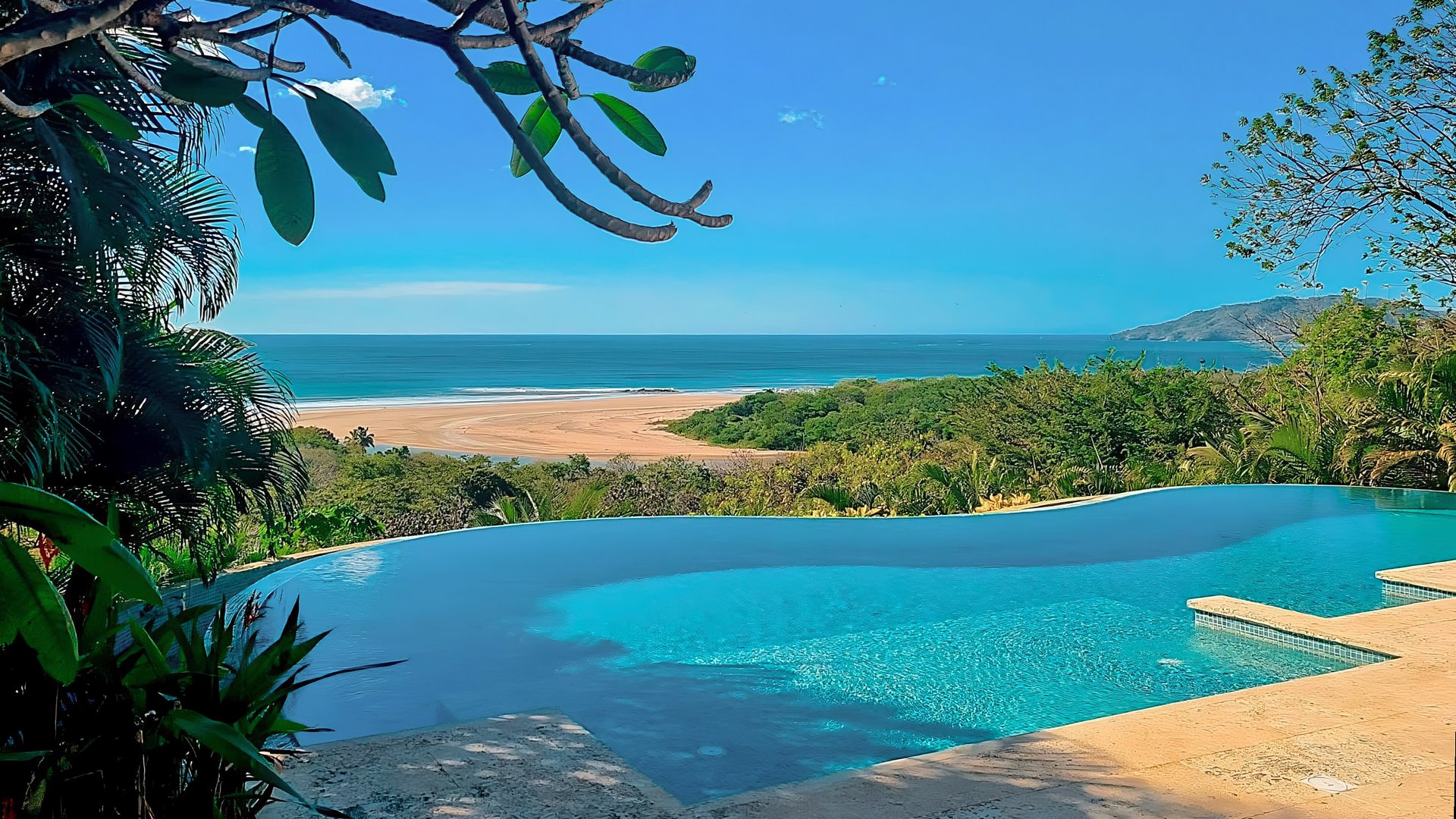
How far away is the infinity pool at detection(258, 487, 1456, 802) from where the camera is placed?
4141mm

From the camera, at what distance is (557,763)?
3.19m

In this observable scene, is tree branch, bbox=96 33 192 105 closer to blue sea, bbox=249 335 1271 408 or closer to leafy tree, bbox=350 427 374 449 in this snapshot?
leafy tree, bbox=350 427 374 449

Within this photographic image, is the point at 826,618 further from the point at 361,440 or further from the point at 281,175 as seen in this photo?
the point at 361,440

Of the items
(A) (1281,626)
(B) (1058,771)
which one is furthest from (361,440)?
(B) (1058,771)

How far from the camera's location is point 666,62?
0.77 meters

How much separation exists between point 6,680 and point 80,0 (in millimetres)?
1563

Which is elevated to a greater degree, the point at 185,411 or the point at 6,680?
the point at 185,411

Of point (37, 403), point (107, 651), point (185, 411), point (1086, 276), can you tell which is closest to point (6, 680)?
point (107, 651)

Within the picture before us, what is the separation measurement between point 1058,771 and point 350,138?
2911mm

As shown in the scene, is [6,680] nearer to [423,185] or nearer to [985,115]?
[985,115]

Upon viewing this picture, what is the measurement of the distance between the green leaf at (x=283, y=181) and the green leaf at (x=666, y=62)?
24 centimetres

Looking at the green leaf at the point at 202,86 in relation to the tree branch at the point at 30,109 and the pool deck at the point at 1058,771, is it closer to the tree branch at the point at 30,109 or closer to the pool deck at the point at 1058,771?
the tree branch at the point at 30,109

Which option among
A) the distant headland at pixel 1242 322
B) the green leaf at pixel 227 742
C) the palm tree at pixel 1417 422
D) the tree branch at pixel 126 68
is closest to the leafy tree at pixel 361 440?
the distant headland at pixel 1242 322

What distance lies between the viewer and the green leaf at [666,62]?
769mm
